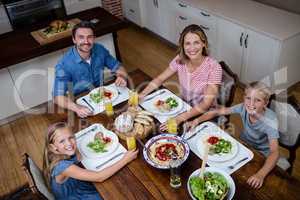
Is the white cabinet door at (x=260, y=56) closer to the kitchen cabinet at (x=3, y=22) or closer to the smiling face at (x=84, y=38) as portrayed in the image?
the smiling face at (x=84, y=38)

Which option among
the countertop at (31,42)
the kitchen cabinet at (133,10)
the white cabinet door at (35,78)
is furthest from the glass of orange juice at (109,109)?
the kitchen cabinet at (133,10)

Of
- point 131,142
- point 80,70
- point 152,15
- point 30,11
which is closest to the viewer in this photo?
point 131,142

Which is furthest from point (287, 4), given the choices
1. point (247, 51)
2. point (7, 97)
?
point (7, 97)

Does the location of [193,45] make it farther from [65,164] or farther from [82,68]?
[65,164]

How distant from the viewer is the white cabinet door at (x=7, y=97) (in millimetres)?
2936

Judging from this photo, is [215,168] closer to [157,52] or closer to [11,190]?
[11,190]

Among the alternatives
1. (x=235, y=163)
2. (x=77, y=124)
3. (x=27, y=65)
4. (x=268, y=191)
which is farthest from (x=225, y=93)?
(x=27, y=65)

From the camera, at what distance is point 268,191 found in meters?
1.36

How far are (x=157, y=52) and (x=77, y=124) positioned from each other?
237 cm

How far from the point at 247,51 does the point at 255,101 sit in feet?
4.49

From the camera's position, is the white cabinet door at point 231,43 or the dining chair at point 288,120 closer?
the dining chair at point 288,120

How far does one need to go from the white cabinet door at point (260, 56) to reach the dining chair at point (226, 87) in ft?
3.01

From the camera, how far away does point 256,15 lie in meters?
3.03

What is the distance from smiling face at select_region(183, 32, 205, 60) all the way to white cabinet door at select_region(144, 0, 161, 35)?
7.06 ft
